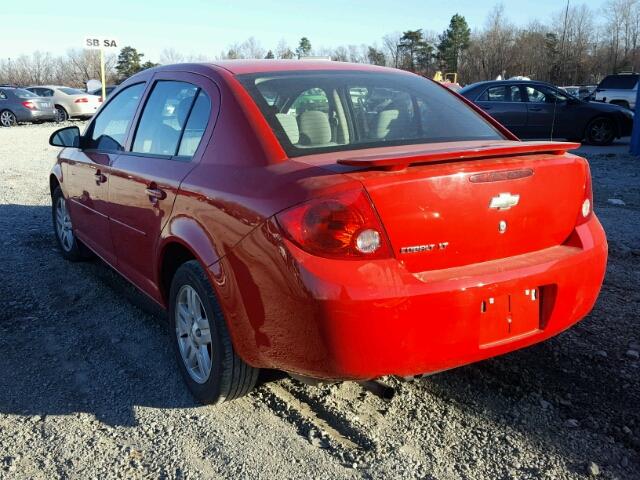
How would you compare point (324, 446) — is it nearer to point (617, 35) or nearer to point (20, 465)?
Answer: point (20, 465)

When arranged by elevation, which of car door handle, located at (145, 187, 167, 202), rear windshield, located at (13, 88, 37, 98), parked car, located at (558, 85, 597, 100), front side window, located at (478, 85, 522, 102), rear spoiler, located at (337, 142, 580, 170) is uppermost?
parked car, located at (558, 85, 597, 100)

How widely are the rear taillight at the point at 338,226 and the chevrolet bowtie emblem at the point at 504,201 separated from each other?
0.53m

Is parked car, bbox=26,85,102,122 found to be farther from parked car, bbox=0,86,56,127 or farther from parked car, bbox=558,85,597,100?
parked car, bbox=558,85,597,100

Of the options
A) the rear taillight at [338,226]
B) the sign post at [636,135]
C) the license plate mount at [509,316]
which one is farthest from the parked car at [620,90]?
the rear taillight at [338,226]

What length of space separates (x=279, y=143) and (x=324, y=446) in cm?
135

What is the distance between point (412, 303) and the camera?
2236 millimetres

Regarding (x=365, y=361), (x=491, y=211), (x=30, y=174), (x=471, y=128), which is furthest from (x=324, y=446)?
(x=30, y=174)

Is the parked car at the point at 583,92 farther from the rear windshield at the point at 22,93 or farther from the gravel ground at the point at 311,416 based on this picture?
the gravel ground at the point at 311,416

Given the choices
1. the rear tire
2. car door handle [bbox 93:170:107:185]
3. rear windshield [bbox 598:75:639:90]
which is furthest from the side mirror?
rear windshield [bbox 598:75:639:90]

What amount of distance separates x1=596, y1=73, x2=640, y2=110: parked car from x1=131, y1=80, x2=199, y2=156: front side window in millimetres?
22185

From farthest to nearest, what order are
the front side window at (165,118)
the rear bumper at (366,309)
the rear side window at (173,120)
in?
1. the front side window at (165,118)
2. the rear side window at (173,120)
3. the rear bumper at (366,309)

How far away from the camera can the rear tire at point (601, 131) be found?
47.5 ft

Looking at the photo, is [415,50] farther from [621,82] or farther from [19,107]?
[19,107]

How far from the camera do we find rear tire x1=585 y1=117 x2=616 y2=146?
1447 centimetres
